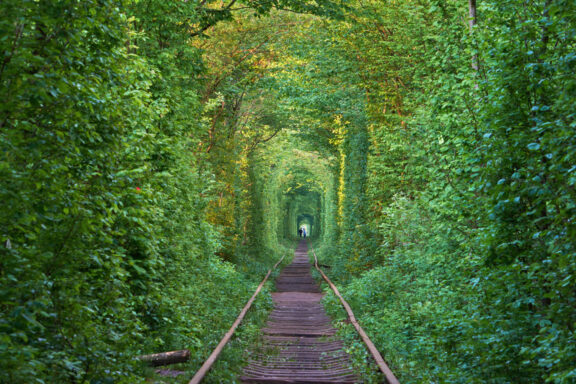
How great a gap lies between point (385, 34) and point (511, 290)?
9981 millimetres

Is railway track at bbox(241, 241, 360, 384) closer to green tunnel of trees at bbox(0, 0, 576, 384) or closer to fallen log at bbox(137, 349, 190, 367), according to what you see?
green tunnel of trees at bbox(0, 0, 576, 384)

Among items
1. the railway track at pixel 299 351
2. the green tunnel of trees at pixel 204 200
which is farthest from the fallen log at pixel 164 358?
the railway track at pixel 299 351

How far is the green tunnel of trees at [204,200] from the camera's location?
3502mm

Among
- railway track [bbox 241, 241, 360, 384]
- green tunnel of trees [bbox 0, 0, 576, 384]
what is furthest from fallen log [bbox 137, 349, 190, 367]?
railway track [bbox 241, 241, 360, 384]

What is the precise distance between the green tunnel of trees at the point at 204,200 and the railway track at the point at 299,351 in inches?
15.8

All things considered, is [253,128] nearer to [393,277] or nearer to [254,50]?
[254,50]

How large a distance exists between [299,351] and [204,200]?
399 cm

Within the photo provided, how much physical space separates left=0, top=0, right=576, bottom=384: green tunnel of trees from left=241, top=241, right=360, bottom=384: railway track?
401 millimetres

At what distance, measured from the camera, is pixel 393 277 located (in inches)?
454

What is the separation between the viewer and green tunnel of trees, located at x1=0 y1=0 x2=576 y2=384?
11.5 ft

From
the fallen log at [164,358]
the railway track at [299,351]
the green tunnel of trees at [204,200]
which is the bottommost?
the railway track at [299,351]

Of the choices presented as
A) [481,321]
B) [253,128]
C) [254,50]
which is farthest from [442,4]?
[253,128]

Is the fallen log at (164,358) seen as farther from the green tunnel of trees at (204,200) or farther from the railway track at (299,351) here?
the railway track at (299,351)

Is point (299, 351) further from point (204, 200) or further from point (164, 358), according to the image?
point (204, 200)
